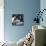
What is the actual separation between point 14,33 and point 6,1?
128 cm

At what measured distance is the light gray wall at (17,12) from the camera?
4984 mm

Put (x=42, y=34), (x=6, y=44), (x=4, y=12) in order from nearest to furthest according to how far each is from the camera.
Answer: (x=42, y=34) → (x=6, y=44) → (x=4, y=12)

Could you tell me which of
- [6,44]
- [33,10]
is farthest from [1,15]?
[6,44]

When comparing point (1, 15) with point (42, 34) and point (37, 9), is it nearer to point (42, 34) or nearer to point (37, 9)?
point (37, 9)

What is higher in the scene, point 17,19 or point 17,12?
point 17,12

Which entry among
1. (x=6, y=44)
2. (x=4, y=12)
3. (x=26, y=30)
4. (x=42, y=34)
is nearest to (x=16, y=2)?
(x=4, y=12)

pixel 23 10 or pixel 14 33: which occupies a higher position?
pixel 23 10

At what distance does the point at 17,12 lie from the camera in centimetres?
504

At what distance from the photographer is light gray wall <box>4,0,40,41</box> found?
4.98 metres

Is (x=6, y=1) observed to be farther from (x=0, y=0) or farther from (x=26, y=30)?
(x=26, y=30)

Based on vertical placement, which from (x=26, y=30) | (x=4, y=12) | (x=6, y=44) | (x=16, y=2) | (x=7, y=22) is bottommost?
(x=6, y=44)

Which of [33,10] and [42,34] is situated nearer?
[42,34]

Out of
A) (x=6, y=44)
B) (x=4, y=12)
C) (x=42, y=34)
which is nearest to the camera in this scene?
(x=42, y=34)

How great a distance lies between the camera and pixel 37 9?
5.11m
